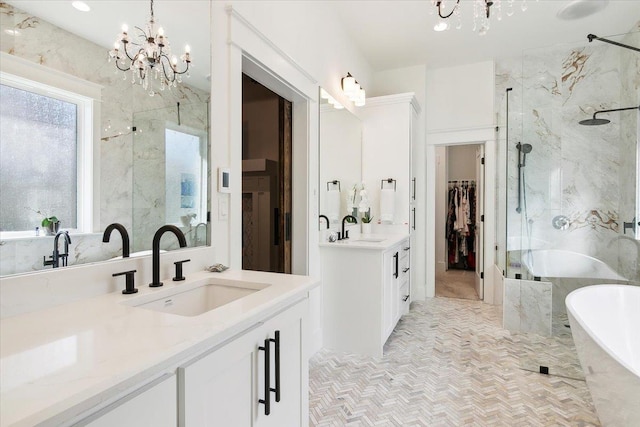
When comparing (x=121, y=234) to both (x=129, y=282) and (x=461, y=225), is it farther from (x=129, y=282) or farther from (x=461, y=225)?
(x=461, y=225)

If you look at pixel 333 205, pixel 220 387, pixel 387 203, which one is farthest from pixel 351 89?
pixel 220 387

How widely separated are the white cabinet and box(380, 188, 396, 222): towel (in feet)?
8.75

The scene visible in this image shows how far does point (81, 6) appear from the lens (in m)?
1.12

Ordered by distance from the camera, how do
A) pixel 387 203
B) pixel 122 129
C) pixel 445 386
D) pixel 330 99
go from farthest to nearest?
pixel 387 203 < pixel 330 99 < pixel 445 386 < pixel 122 129

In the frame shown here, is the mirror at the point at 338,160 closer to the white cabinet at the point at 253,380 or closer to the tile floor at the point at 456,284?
the white cabinet at the point at 253,380

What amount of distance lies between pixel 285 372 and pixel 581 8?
3854mm

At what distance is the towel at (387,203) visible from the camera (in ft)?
12.7

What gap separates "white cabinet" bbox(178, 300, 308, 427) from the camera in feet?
2.63

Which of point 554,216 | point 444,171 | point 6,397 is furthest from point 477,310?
point 6,397

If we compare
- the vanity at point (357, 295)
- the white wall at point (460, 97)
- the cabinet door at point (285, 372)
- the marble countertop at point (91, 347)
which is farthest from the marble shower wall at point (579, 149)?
the marble countertop at point (91, 347)

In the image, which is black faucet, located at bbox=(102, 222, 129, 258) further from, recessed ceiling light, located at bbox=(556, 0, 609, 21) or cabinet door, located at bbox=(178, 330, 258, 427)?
recessed ceiling light, located at bbox=(556, 0, 609, 21)

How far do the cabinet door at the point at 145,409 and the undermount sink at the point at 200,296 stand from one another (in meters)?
0.52

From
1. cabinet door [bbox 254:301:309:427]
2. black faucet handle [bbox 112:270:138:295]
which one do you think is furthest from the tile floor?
black faucet handle [bbox 112:270:138:295]

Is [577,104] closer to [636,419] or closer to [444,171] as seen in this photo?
[636,419]
